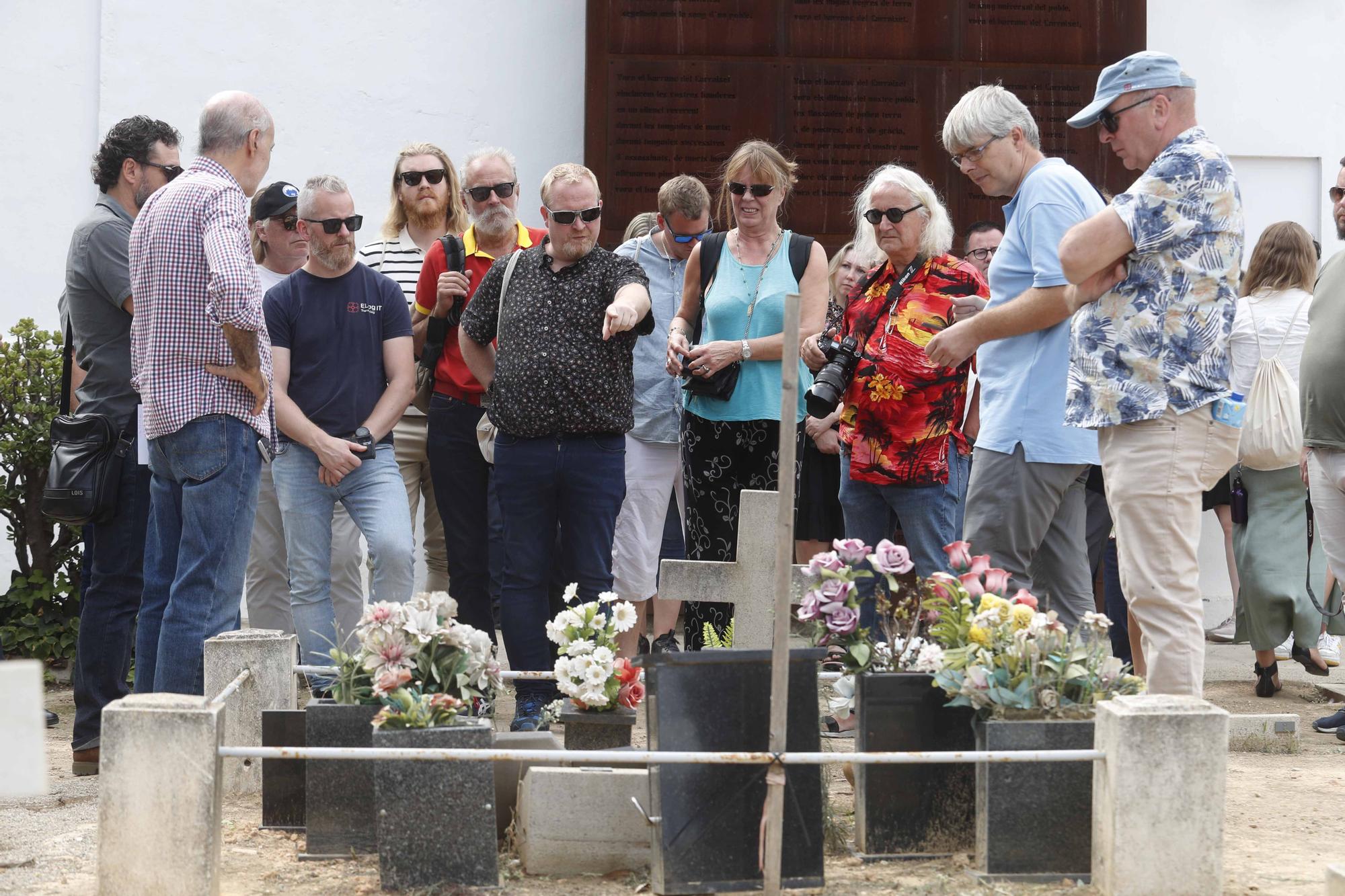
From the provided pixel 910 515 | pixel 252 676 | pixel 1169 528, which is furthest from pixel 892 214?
pixel 252 676

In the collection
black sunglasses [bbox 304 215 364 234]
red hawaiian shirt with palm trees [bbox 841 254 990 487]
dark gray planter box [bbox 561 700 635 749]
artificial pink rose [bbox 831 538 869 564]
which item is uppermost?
black sunglasses [bbox 304 215 364 234]

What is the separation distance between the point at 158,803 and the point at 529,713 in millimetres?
1761

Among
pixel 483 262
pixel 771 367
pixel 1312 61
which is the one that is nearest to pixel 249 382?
pixel 483 262

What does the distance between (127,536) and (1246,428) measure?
173 inches

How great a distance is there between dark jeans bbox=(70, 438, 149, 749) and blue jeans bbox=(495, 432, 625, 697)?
1223mm

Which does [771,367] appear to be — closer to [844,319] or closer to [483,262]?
[844,319]

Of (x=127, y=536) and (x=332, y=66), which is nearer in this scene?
(x=127, y=536)

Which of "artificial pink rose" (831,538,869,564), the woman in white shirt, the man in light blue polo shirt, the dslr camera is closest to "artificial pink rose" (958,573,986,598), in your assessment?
"artificial pink rose" (831,538,869,564)

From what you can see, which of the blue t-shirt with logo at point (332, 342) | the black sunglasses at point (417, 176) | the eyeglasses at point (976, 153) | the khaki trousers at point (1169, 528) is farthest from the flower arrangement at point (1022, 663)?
the black sunglasses at point (417, 176)

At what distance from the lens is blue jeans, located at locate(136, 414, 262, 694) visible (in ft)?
13.5

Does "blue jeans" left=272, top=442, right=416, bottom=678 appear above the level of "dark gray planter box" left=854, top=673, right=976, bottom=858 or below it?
above

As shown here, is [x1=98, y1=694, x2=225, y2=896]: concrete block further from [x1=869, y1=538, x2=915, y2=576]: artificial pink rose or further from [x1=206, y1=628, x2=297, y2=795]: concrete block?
[x1=869, y1=538, x2=915, y2=576]: artificial pink rose

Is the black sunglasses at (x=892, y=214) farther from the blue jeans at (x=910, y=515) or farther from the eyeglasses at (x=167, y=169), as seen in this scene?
the eyeglasses at (x=167, y=169)

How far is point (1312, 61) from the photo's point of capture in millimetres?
8180
